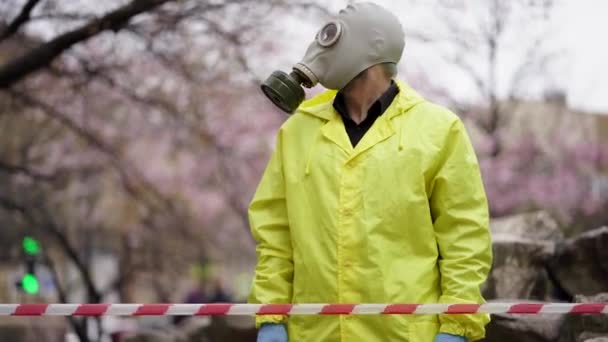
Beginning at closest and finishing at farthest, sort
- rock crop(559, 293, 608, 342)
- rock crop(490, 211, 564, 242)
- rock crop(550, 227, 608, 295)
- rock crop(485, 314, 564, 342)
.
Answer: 1. rock crop(559, 293, 608, 342)
2. rock crop(485, 314, 564, 342)
3. rock crop(550, 227, 608, 295)
4. rock crop(490, 211, 564, 242)

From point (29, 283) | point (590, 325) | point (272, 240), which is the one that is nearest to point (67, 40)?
point (29, 283)

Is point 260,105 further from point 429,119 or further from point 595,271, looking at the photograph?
point 429,119

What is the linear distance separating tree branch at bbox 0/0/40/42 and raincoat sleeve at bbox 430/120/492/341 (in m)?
7.39

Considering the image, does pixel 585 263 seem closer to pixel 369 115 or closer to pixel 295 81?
pixel 369 115

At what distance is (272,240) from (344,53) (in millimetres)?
671

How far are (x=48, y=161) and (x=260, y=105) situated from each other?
585 centimetres

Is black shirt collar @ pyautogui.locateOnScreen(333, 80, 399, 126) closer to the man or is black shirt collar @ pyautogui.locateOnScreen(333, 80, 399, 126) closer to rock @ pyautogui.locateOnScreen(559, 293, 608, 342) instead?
the man

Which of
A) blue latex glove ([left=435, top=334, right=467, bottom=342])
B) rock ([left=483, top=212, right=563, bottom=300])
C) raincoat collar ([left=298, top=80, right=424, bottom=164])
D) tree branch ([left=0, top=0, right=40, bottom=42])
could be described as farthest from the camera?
tree branch ([left=0, top=0, right=40, bottom=42])

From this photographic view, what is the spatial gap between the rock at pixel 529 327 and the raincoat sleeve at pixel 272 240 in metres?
2.48

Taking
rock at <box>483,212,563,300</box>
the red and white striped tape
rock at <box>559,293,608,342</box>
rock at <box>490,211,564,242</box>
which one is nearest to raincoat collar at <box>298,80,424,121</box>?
the red and white striped tape

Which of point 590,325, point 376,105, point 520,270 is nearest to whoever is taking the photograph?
point 376,105

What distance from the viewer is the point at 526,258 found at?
674 centimetres

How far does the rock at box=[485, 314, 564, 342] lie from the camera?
586 centimetres

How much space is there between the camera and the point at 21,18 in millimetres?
10305
